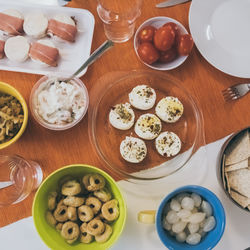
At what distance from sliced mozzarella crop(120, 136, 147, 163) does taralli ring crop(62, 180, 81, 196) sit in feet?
0.61

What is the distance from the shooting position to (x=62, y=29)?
117 cm

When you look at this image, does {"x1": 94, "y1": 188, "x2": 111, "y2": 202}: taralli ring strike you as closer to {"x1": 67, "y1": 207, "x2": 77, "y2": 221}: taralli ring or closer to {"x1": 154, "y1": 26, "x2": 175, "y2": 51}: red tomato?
{"x1": 67, "y1": 207, "x2": 77, "y2": 221}: taralli ring

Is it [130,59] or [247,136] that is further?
[130,59]

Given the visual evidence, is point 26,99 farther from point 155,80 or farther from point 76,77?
point 155,80

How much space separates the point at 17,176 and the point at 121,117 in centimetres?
39

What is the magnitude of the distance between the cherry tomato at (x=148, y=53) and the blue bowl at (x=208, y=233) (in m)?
0.43

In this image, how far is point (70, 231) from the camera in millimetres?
1073

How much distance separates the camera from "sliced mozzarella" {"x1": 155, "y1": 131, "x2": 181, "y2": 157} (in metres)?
1.17

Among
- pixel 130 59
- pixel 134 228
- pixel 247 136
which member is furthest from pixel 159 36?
pixel 134 228

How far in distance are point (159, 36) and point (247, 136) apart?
1.40ft

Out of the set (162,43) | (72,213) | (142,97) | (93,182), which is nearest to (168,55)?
(162,43)

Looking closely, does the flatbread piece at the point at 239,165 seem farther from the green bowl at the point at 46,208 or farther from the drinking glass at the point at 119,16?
the drinking glass at the point at 119,16

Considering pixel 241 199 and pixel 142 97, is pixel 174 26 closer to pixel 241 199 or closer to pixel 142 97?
pixel 142 97

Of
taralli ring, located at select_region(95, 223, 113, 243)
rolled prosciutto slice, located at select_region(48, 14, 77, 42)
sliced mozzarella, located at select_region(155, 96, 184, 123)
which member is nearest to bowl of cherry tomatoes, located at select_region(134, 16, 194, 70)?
sliced mozzarella, located at select_region(155, 96, 184, 123)
